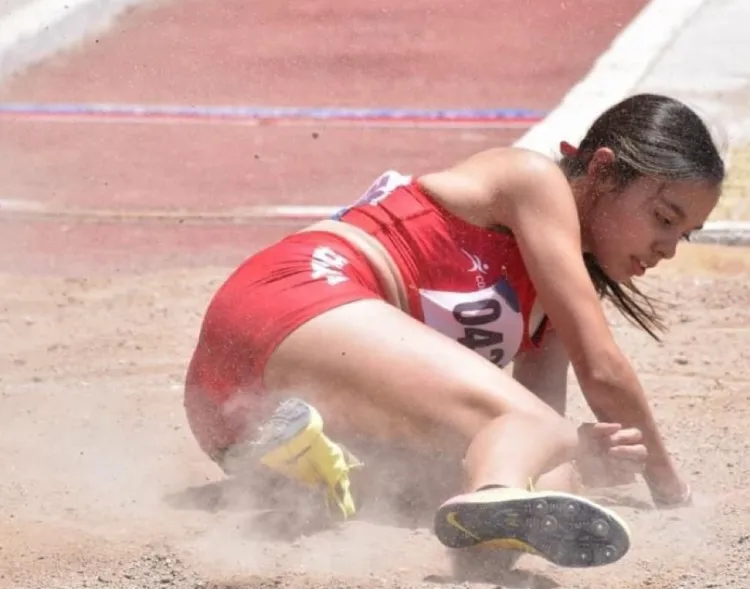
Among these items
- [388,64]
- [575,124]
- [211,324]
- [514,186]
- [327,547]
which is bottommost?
[388,64]

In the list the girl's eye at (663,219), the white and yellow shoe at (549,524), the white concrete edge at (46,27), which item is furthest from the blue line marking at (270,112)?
the white and yellow shoe at (549,524)

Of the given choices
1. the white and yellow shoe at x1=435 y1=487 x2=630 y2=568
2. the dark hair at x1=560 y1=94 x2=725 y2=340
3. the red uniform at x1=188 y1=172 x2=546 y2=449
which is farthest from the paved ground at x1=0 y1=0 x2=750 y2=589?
the dark hair at x1=560 y1=94 x2=725 y2=340

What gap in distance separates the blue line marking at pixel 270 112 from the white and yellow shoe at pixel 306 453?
16.5 ft

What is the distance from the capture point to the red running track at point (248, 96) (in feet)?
22.7

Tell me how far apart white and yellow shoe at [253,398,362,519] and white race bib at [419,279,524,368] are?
0.41 m

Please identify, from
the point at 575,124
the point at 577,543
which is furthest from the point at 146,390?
the point at 575,124

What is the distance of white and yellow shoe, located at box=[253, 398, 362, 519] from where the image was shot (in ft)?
12.1

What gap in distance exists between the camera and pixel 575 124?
7699 mm

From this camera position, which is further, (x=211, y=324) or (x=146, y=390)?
(x=146, y=390)

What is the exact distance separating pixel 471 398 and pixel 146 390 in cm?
184

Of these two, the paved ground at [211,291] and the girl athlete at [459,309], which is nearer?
the paved ground at [211,291]

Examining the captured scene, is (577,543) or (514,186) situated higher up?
(514,186)

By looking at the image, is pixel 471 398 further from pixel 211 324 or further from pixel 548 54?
pixel 548 54

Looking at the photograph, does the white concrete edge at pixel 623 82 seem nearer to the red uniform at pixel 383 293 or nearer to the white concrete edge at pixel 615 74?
the white concrete edge at pixel 615 74
